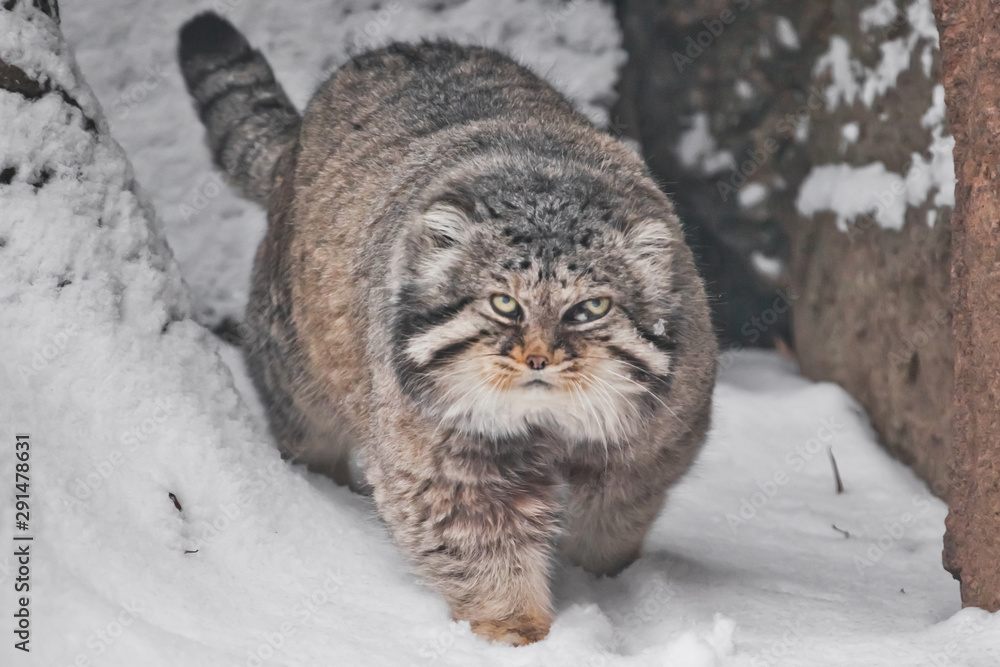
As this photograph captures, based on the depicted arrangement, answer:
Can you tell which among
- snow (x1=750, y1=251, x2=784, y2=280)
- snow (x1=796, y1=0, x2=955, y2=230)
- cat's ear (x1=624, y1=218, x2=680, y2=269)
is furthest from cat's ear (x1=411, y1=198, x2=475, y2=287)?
snow (x1=750, y1=251, x2=784, y2=280)

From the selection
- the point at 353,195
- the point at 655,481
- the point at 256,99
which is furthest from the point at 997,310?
the point at 256,99

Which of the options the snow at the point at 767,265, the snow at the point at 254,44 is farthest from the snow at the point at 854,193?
the snow at the point at 254,44

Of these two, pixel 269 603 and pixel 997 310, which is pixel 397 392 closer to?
pixel 269 603

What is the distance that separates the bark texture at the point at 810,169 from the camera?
4902mm

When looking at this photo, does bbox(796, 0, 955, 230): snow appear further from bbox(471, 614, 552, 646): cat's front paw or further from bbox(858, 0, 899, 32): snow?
bbox(471, 614, 552, 646): cat's front paw

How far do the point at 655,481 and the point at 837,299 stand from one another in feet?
7.90

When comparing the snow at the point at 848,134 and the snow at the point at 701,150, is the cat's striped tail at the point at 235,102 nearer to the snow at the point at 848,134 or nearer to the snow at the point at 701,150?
the snow at the point at 701,150

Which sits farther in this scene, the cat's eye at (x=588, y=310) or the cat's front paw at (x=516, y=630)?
the cat's front paw at (x=516, y=630)

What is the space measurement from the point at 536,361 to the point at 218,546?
129cm

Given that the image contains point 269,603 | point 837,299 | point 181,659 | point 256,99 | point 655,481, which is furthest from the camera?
point 837,299

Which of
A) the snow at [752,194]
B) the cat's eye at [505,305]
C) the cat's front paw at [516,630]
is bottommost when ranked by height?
the cat's front paw at [516,630]

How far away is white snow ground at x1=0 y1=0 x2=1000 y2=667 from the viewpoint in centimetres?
297

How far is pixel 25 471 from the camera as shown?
3.00 meters

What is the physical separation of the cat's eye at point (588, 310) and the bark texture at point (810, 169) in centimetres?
230
